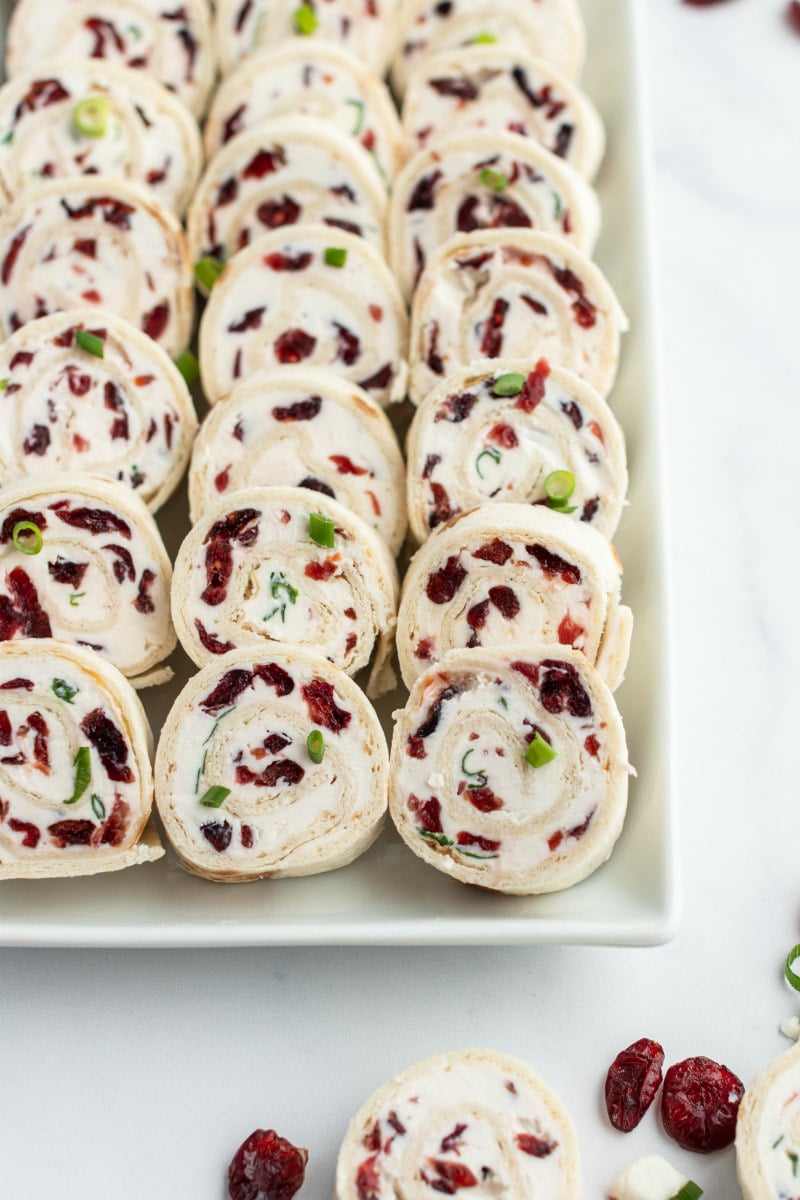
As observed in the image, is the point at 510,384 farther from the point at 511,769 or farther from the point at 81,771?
the point at 81,771

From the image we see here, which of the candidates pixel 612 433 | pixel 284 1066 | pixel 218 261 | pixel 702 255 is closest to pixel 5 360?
pixel 218 261

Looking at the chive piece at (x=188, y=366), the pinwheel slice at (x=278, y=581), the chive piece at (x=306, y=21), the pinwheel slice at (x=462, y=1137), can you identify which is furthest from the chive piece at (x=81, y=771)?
the chive piece at (x=306, y=21)

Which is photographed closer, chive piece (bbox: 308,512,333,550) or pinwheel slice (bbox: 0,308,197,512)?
chive piece (bbox: 308,512,333,550)

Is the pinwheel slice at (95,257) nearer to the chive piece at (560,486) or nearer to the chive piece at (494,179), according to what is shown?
the chive piece at (494,179)

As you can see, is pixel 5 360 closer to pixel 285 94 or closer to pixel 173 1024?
pixel 285 94

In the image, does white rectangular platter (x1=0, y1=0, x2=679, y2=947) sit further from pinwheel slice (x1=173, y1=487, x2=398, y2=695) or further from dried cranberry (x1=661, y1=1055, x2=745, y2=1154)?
dried cranberry (x1=661, y1=1055, x2=745, y2=1154)

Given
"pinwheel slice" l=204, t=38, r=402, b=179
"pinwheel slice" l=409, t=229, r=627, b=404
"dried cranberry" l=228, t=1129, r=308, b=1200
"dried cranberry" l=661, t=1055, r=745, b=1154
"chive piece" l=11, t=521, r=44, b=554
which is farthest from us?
"pinwheel slice" l=204, t=38, r=402, b=179

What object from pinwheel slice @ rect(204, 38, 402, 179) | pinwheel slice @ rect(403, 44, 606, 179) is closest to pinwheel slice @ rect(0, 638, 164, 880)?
pinwheel slice @ rect(204, 38, 402, 179)
